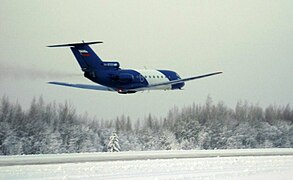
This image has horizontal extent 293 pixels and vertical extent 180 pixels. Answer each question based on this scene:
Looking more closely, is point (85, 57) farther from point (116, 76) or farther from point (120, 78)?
point (120, 78)

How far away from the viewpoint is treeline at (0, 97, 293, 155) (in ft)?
75.5

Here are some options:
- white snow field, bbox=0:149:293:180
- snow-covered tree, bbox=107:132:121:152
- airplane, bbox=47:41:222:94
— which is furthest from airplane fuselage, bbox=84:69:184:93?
white snow field, bbox=0:149:293:180

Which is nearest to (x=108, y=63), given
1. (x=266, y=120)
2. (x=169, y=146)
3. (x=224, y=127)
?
(x=169, y=146)

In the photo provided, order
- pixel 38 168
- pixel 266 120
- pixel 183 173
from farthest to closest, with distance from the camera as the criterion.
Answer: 1. pixel 266 120
2. pixel 38 168
3. pixel 183 173

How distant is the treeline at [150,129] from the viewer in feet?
75.5

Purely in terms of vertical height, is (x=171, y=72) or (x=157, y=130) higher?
(x=171, y=72)

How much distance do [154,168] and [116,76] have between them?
7606 millimetres

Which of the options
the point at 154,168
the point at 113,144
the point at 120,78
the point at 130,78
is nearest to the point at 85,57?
the point at 120,78

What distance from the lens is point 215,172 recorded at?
14.1 meters

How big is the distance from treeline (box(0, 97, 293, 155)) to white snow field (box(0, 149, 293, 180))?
17.2 ft

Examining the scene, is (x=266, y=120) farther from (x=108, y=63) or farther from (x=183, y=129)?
(x=108, y=63)

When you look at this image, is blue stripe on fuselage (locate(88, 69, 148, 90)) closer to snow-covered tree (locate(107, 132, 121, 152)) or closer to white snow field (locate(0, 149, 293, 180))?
snow-covered tree (locate(107, 132, 121, 152))

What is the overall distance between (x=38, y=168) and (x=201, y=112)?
39.4ft

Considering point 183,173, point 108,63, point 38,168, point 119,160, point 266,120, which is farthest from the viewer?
point 266,120
